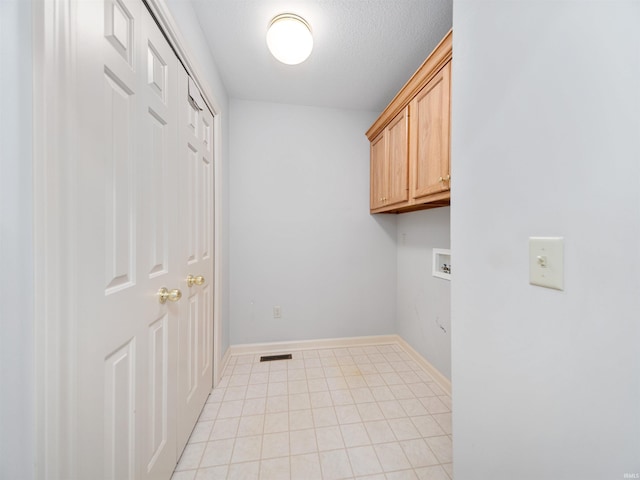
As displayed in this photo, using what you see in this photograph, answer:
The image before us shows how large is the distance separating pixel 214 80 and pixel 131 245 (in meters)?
1.56

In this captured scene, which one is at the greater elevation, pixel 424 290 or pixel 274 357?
pixel 424 290

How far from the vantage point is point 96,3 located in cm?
63

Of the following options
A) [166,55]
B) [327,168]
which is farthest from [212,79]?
[327,168]

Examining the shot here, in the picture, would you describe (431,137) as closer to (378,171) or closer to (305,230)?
(378,171)

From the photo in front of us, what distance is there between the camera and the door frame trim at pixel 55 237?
495mm

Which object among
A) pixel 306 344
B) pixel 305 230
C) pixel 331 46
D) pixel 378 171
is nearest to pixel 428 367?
pixel 306 344

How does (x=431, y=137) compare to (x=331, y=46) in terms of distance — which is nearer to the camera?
(x=431, y=137)

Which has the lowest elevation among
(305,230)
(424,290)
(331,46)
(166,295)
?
(424,290)

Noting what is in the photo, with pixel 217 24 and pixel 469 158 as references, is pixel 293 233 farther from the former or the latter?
pixel 469 158

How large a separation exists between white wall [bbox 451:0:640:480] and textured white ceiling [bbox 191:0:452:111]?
0.82 metres

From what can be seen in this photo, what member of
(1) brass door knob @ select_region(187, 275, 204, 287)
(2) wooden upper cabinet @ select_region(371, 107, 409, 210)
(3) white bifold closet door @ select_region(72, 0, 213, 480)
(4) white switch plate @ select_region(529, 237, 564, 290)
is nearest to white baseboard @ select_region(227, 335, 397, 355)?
(3) white bifold closet door @ select_region(72, 0, 213, 480)

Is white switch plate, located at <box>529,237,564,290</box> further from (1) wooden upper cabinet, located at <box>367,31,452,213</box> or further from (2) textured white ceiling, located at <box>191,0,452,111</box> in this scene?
(2) textured white ceiling, located at <box>191,0,452,111</box>

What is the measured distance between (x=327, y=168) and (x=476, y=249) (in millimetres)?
1902

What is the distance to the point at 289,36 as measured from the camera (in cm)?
140
